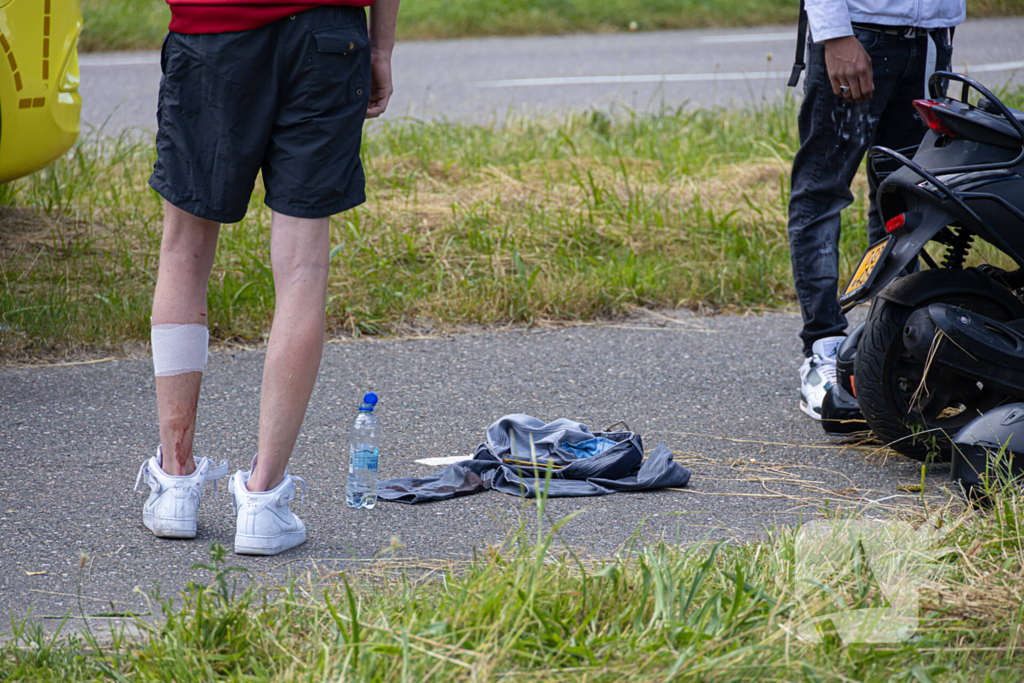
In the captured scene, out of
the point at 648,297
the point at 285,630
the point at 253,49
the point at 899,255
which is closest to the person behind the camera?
the point at 285,630

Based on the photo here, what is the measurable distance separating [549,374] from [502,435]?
2.95 feet

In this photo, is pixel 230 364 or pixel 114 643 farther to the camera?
pixel 230 364

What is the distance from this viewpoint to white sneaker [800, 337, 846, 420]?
3.52 meters

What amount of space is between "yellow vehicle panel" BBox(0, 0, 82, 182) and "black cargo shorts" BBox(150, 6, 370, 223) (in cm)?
148

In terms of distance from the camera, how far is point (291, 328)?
7.77 ft

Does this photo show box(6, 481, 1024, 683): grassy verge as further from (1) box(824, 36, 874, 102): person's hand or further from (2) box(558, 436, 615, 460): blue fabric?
(1) box(824, 36, 874, 102): person's hand

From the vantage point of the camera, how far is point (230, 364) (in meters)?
4.04

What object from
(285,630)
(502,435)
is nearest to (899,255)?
(502,435)

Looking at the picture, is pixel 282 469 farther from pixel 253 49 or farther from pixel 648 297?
pixel 648 297

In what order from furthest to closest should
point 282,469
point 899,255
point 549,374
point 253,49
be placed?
point 549,374
point 899,255
point 282,469
point 253,49

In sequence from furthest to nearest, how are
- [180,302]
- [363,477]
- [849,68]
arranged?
[849,68] → [363,477] → [180,302]

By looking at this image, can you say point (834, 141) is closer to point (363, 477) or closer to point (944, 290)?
point (944, 290)

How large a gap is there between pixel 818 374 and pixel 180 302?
2142mm

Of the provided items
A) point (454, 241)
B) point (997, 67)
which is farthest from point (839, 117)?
point (997, 67)
